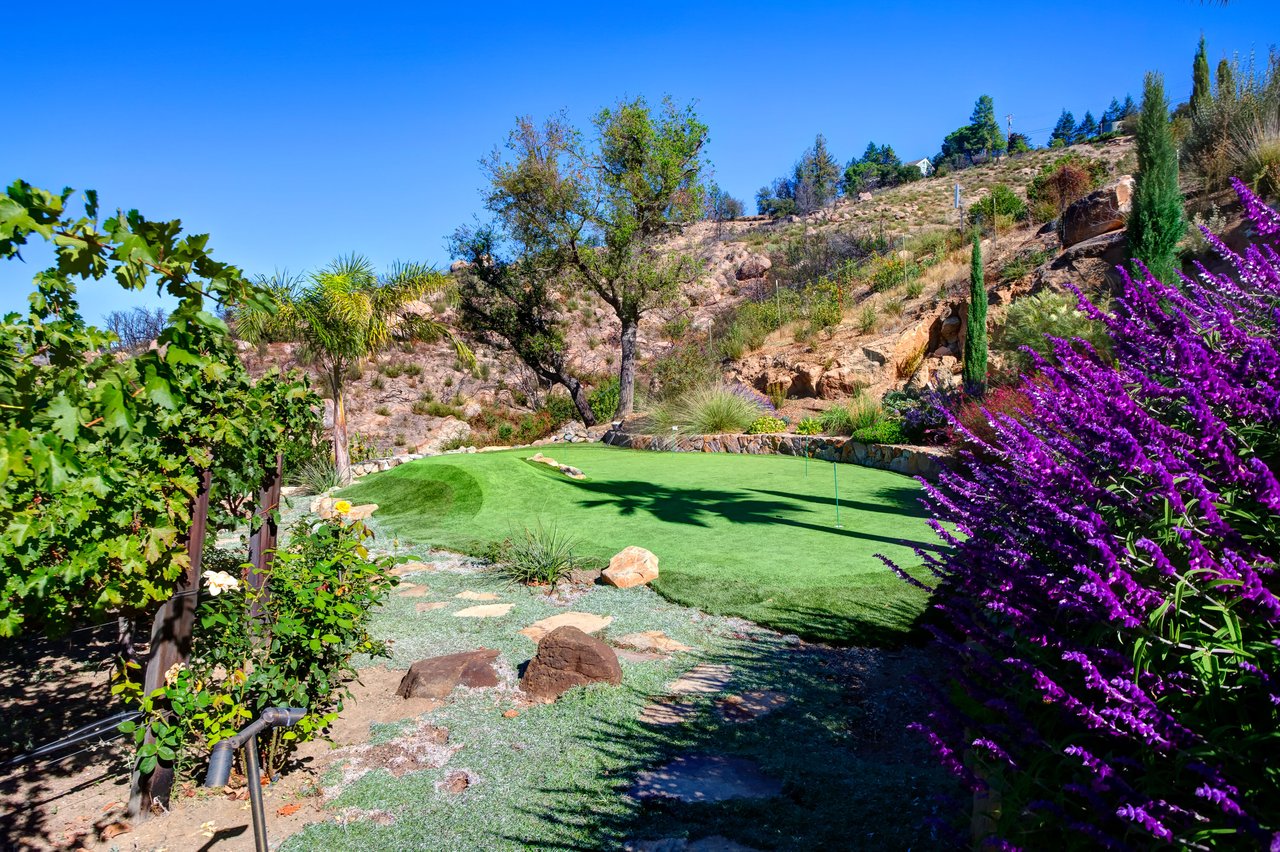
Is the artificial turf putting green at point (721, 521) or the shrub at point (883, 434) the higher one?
the shrub at point (883, 434)

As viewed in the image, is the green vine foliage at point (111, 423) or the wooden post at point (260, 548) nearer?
the green vine foliage at point (111, 423)

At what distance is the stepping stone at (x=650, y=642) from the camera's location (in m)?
5.05

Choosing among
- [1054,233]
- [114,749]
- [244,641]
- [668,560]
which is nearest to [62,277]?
[244,641]

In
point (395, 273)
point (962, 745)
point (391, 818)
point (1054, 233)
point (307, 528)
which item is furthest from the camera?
point (1054, 233)

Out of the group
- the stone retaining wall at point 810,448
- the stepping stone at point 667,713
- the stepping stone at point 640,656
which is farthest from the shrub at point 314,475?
the stepping stone at point 667,713

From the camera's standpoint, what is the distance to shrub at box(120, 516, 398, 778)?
10.5 feet

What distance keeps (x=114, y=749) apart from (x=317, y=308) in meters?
10.5

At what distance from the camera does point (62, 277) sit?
6.15ft

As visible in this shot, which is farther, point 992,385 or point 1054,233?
point 1054,233

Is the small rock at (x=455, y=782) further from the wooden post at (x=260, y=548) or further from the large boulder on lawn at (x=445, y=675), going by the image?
the wooden post at (x=260, y=548)

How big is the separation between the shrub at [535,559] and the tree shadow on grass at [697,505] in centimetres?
196

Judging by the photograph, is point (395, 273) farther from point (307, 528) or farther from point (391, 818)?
point (391, 818)

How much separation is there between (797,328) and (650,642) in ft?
56.8

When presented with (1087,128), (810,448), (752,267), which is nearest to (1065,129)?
(1087,128)
